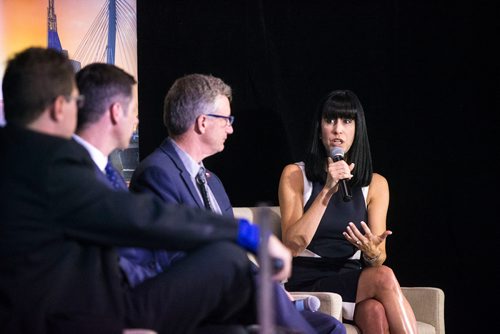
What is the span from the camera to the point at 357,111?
166 inches

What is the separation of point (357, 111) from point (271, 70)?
625 mm

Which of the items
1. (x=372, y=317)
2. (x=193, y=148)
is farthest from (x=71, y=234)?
(x=372, y=317)

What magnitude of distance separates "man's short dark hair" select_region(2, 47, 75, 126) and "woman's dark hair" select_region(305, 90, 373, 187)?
2.16m

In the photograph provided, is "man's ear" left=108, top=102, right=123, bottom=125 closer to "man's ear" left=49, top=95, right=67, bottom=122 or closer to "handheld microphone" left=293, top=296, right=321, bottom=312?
A: "man's ear" left=49, top=95, right=67, bottom=122

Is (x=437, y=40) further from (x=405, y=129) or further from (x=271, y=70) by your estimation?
(x=271, y=70)

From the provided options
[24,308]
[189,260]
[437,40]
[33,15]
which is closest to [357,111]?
[437,40]

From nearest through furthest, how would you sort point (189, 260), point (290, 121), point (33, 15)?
point (189, 260)
point (33, 15)
point (290, 121)

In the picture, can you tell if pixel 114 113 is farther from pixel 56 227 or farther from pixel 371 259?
pixel 371 259

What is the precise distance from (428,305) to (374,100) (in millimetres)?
1185

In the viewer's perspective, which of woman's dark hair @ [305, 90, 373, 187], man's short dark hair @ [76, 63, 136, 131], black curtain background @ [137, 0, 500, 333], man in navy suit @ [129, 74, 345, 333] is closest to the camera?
man's short dark hair @ [76, 63, 136, 131]

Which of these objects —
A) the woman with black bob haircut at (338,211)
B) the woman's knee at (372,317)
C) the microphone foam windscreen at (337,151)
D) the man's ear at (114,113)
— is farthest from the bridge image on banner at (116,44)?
the man's ear at (114,113)

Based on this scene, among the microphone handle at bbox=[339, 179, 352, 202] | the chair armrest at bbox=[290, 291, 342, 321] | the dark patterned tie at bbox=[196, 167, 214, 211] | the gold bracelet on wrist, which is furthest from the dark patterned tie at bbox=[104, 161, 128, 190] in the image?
the gold bracelet on wrist

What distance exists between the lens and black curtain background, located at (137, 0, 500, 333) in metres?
4.51

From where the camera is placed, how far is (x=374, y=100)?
4.56 metres
